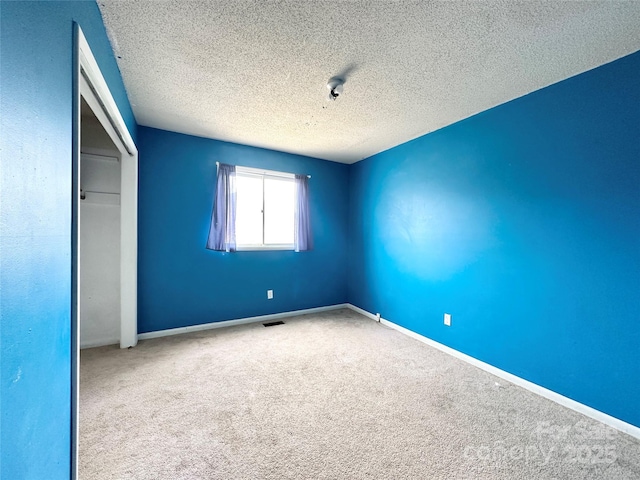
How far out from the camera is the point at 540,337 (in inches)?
80.6

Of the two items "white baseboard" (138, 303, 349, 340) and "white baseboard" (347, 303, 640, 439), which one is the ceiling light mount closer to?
"white baseboard" (347, 303, 640, 439)

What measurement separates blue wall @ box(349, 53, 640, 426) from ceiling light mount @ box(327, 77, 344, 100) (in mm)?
1426

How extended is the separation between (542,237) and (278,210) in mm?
3002

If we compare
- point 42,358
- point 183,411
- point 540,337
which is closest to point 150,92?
point 42,358

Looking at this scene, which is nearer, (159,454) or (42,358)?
(42,358)

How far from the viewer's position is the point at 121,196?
266cm

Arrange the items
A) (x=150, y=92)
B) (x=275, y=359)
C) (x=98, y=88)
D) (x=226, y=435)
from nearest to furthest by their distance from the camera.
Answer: (x=98, y=88)
(x=226, y=435)
(x=150, y=92)
(x=275, y=359)

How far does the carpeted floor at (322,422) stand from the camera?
1.35 m

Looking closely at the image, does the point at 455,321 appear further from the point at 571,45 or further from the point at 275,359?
the point at 571,45

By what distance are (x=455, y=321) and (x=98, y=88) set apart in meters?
3.36

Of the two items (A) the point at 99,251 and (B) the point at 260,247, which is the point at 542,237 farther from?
(A) the point at 99,251

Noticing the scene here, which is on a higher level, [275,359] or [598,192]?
[598,192]

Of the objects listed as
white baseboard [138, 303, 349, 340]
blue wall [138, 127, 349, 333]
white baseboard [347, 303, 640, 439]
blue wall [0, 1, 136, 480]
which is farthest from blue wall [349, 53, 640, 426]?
blue wall [0, 1, 136, 480]

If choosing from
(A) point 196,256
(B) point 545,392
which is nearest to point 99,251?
(A) point 196,256
